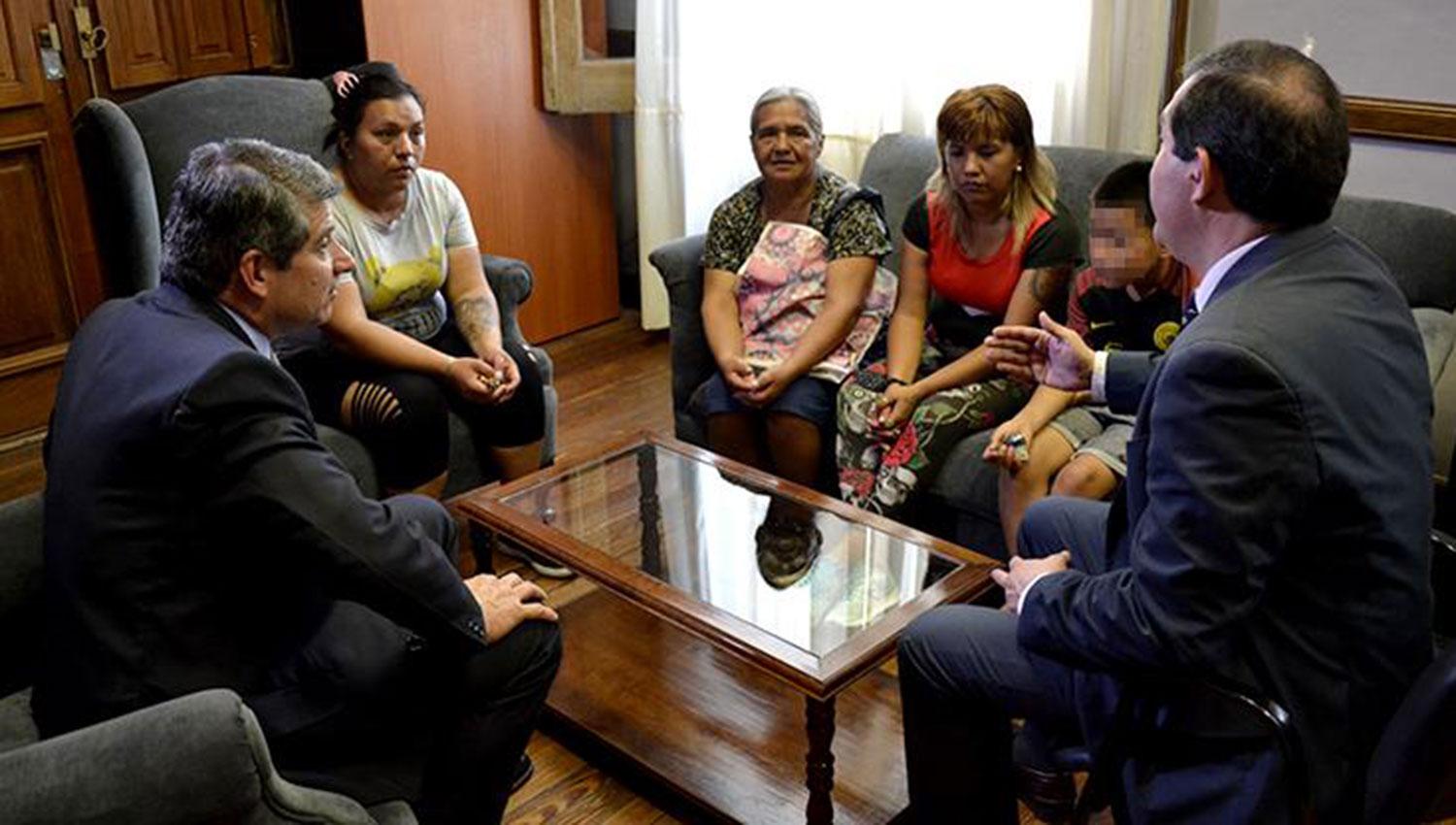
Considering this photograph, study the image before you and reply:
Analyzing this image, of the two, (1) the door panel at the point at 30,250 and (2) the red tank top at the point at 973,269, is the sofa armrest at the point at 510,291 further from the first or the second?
(1) the door panel at the point at 30,250

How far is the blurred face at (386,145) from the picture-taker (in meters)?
2.62

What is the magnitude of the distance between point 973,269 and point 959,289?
0.06 metres

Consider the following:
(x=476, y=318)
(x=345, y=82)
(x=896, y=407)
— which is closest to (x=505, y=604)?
(x=896, y=407)

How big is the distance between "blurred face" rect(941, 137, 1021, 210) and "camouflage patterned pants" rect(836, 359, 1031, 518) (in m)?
0.38

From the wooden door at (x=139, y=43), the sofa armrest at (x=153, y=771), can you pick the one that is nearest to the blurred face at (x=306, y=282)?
the sofa armrest at (x=153, y=771)

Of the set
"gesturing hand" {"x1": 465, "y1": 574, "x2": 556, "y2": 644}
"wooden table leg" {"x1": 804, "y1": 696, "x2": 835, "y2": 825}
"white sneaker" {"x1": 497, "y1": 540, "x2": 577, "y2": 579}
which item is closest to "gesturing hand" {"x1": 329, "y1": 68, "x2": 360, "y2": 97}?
"white sneaker" {"x1": 497, "y1": 540, "x2": 577, "y2": 579}

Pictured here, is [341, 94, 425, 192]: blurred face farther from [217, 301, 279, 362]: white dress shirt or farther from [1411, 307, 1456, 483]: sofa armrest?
[1411, 307, 1456, 483]: sofa armrest

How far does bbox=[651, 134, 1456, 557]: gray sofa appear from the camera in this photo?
7.75ft

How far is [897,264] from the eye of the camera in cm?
301

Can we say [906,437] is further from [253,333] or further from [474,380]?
[253,333]

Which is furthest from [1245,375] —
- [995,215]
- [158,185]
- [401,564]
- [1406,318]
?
[158,185]

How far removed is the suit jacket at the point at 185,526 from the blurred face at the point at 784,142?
1484 mm

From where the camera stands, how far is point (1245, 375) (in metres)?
1.25

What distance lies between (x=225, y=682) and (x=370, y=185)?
1403 mm
